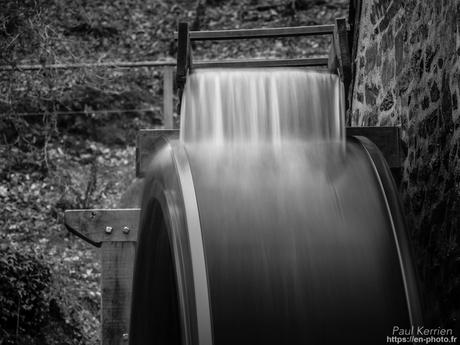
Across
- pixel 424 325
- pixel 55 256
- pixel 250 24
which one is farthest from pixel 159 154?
pixel 250 24

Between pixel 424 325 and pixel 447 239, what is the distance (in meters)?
0.90

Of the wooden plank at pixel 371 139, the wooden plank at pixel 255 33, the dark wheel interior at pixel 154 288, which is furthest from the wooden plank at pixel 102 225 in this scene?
the wooden plank at pixel 255 33

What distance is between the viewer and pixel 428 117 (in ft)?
16.2

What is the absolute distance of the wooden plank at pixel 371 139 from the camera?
16.0ft

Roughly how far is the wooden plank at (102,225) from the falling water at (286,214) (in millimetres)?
1213

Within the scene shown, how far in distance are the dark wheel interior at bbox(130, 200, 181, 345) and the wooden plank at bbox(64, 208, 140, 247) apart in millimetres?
Result: 474

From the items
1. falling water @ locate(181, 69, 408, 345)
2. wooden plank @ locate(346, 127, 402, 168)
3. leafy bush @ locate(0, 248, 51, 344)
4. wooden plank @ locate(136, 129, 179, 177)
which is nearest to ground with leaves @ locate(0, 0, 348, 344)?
leafy bush @ locate(0, 248, 51, 344)

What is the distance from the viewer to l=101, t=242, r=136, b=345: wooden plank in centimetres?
550

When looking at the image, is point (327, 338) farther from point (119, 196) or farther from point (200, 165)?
point (119, 196)

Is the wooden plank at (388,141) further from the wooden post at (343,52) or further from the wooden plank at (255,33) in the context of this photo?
the wooden plank at (255,33)

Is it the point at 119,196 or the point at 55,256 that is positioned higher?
the point at 119,196

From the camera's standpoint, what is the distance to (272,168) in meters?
4.36

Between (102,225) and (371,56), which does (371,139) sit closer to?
(371,56)

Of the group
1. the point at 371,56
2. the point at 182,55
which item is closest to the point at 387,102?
the point at 371,56
